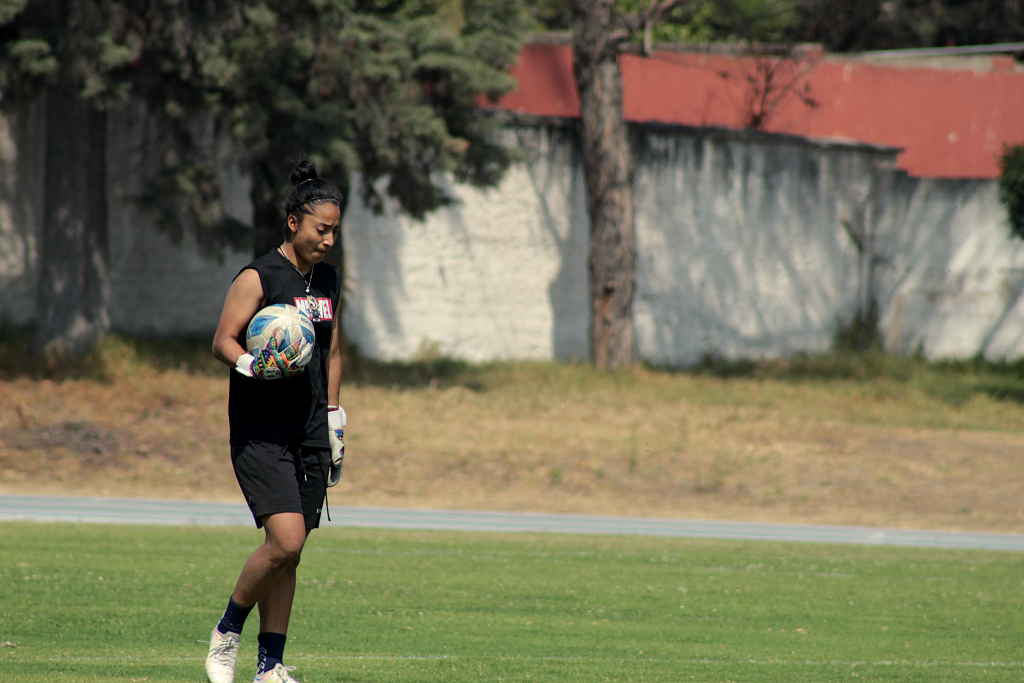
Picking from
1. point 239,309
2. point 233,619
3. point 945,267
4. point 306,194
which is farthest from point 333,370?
point 945,267

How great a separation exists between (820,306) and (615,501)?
34.4 ft

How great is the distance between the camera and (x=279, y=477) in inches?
202

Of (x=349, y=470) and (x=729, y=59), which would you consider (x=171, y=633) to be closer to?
(x=349, y=470)

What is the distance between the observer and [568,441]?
15852mm

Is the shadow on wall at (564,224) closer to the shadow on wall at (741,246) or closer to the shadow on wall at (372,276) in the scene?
the shadow on wall at (741,246)

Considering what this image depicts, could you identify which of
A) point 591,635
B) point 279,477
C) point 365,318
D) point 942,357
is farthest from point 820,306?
point 279,477

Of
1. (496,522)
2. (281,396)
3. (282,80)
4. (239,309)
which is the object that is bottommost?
(496,522)

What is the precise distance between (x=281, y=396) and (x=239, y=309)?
0.41 m

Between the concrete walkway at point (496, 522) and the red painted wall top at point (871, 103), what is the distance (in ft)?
47.2

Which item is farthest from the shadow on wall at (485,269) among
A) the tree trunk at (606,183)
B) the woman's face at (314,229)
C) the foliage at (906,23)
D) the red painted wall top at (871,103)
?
the foliage at (906,23)

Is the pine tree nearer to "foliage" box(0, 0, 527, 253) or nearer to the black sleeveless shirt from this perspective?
"foliage" box(0, 0, 527, 253)

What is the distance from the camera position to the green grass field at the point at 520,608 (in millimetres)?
5996

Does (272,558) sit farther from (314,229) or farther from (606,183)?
(606,183)

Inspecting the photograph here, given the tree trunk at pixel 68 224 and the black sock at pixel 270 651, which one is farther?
the tree trunk at pixel 68 224
